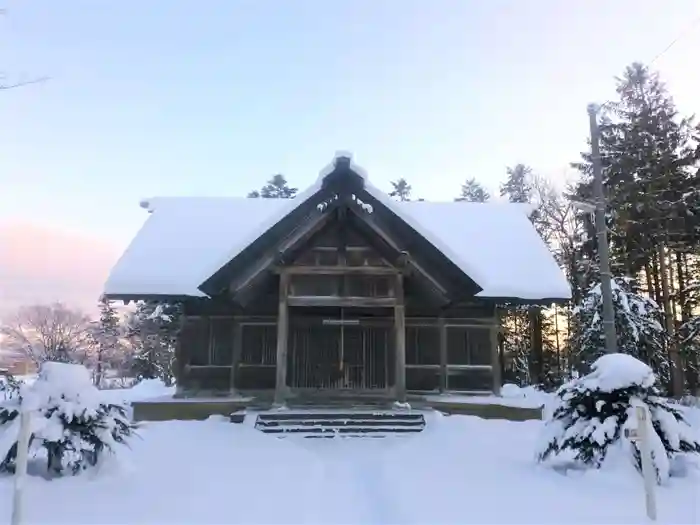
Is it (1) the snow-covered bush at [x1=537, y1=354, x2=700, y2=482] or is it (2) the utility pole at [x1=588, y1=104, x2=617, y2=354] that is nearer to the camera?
(1) the snow-covered bush at [x1=537, y1=354, x2=700, y2=482]

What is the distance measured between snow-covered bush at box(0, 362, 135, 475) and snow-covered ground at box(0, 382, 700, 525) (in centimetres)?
32

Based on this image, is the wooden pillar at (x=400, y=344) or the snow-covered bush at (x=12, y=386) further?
the wooden pillar at (x=400, y=344)

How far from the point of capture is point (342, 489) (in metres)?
7.10

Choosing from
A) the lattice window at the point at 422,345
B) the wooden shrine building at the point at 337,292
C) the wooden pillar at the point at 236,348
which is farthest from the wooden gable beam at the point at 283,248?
the lattice window at the point at 422,345

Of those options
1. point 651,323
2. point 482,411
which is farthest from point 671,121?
point 482,411

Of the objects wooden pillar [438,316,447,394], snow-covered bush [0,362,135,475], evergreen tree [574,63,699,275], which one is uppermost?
evergreen tree [574,63,699,275]

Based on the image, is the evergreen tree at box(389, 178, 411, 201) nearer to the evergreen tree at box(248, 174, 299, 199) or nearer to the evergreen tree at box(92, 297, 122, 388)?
the evergreen tree at box(248, 174, 299, 199)

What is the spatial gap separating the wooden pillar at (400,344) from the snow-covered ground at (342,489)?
11.4 feet

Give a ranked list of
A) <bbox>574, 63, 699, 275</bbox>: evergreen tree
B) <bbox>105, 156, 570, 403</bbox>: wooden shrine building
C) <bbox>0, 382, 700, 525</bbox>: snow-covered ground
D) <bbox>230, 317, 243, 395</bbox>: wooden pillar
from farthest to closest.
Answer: <bbox>574, 63, 699, 275</bbox>: evergreen tree < <bbox>230, 317, 243, 395</bbox>: wooden pillar < <bbox>105, 156, 570, 403</bbox>: wooden shrine building < <bbox>0, 382, 700, 525</bbox>: snow-covered ground

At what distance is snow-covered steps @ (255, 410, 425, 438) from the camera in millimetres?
11992

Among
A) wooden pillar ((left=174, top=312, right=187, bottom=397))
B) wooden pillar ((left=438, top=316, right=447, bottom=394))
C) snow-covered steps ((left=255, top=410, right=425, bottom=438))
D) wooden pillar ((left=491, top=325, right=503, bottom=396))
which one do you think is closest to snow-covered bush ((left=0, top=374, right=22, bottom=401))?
wooden pillar ((left=174, top=312, right=187, bottom=397))

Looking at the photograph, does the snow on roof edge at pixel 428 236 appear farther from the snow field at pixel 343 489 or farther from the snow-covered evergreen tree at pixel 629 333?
the snow-covered evergreen tree at pixel 629 333

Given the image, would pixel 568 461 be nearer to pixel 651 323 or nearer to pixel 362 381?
pixel 362 381

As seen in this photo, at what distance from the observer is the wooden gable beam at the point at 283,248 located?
14375 millimetres
